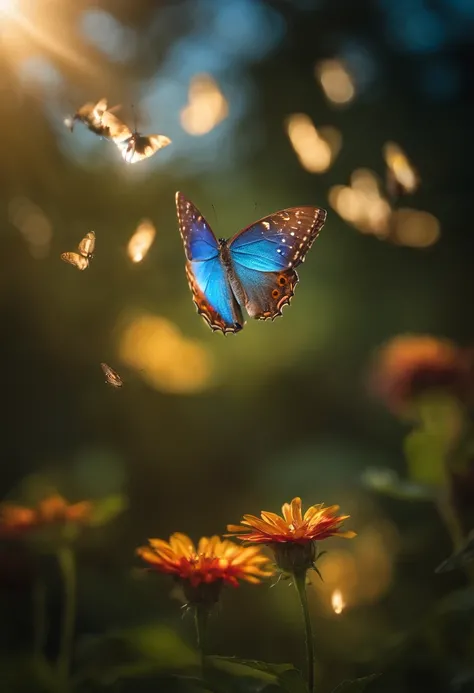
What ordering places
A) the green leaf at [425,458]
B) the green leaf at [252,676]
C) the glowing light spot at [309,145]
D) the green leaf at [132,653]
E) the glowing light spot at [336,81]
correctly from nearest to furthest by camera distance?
the green leaf at [252,676]
the green leaf at [132,653]
the green leaf at [425,458]
the glowing light spot at [309,145]
the glowing light spot at [336,81]

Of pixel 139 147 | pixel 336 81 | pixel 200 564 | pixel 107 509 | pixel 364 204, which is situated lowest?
pixel 200 564

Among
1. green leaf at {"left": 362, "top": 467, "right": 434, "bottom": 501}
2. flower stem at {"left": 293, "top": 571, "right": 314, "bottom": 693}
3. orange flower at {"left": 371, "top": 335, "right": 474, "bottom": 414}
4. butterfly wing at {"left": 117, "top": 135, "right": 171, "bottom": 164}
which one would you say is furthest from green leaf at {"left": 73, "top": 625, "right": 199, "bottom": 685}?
orange flower at {"left": 371, "top": 335, "right": 474, "bottom": 414}

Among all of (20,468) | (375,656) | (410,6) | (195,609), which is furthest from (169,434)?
(410,6)

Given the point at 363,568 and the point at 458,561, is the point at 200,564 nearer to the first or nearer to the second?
the point at 458,561

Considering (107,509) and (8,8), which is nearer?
(107,509)

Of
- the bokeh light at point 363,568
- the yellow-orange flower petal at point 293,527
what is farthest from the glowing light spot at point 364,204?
the yellow-orange flower petal at point 293,527

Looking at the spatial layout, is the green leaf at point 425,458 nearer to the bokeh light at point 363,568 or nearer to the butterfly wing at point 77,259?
the bokeh light at point 363,568

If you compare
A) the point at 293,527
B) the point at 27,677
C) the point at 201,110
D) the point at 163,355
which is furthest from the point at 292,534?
the point at 163,355
